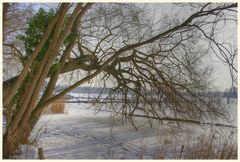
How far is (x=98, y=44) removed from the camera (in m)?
7.13

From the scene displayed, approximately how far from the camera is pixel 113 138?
7.55 m

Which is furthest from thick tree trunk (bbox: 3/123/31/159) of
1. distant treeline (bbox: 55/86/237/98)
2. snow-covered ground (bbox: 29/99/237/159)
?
distant treeline (bbox: 55/86/237/98)

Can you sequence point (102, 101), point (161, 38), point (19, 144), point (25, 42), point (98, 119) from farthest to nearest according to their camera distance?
1. point (98, 119)
2. point (102, 101)
3. point (161, 38)
4. point (25, 42)
5. point (19, 144)

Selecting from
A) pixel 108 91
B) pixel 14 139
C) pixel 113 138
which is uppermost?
pixel 108 91

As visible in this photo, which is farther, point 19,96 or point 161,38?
point 161,38

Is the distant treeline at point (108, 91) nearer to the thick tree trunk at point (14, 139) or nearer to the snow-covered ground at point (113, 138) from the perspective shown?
the snow-covered ground at point (113, 138)

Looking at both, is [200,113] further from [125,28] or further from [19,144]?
[19,144]

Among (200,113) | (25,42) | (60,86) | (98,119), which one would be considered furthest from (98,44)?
(98,119)

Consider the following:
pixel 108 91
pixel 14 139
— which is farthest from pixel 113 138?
pixel 14 139

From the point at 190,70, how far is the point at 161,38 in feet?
3.07

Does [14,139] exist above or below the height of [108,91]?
below

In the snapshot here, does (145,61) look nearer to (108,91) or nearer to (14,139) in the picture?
(108,91)

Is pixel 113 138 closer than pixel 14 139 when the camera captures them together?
No

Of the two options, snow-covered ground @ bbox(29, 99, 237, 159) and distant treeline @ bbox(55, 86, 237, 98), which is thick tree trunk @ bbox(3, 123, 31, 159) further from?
distant treeline @ bbox(55, 86, 237, 98)
